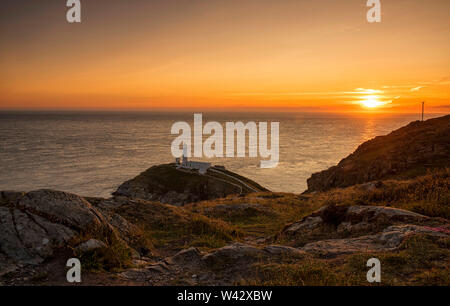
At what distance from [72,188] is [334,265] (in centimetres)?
9220

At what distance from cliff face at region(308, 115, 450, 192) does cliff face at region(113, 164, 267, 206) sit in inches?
1198

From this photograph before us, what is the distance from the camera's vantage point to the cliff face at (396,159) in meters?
31.8

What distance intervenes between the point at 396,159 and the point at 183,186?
53.8 meters

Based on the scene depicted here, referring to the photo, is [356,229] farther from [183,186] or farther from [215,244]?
[183,186]

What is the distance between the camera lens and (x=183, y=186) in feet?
249

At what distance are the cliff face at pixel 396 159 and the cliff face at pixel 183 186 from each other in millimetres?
30422

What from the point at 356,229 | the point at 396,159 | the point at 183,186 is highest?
the point at 356,229

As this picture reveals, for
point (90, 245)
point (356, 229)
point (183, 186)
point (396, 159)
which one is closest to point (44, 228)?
point (90, 245)

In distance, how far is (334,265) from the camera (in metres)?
7.06

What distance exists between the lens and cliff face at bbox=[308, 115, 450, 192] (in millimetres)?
31844
